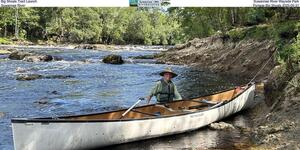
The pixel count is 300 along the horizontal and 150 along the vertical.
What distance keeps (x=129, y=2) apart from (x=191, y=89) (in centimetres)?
760

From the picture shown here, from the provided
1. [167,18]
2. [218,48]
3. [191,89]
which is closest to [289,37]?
[191,89]

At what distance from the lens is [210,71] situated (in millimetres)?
26625

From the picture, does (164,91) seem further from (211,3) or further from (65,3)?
(65,3)

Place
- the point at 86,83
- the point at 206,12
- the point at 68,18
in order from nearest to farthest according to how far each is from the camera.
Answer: the point at 86,83
the point at 206,12
the point at 68,18

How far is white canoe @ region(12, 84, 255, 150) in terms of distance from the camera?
8.50 meters

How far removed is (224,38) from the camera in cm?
3111

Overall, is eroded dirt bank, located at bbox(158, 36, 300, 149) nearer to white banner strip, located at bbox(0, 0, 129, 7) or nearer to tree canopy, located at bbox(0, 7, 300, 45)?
white banner strip, located at bbox(0, 0, 129, 7)

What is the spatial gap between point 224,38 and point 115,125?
22.5 metres

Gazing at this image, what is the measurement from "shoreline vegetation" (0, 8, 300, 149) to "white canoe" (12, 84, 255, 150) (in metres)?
1.29

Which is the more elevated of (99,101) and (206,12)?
(206,12)

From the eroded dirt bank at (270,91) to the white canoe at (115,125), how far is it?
110 centimetres

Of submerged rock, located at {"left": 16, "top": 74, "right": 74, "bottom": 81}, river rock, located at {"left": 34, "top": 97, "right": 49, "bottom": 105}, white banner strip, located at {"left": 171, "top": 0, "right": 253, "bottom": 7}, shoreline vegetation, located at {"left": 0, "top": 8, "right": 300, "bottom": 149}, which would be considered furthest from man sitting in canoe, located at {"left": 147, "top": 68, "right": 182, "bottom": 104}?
submerged rock, located at {"left": 16, "top": 74, "right": 74, "bottom": 81}

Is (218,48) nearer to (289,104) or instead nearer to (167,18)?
(289,104)

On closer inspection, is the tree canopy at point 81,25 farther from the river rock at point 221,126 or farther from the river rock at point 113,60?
the river rock at point 221,126
